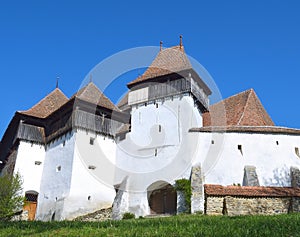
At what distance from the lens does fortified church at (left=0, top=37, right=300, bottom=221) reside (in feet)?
63.6

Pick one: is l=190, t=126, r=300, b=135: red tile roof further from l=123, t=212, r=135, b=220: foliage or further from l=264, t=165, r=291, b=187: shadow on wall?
l=123, t=212, r=135, b=220: foliage

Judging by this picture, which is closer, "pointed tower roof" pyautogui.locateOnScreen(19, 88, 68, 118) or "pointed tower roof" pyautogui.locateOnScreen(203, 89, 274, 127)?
"pointed tower roof" pyautogui.locateOnScreen(203, 89, 274, 127)

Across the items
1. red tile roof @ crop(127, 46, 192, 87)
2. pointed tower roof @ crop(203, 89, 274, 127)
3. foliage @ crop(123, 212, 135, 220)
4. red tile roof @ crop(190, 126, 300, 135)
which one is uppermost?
red tile roof @ crop(127, 46, 192, 87)

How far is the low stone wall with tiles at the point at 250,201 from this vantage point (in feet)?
49.1

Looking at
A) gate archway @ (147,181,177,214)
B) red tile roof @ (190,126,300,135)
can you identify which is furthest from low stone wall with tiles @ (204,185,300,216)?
red tile roof @ (190,126,300,135)

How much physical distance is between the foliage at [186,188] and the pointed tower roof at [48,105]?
1087 cm

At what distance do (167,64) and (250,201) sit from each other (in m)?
11.6

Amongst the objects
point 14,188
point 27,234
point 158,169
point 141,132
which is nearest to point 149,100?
point 141,132

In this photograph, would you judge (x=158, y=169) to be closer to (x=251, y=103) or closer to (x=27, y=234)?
(x=251, y=103)

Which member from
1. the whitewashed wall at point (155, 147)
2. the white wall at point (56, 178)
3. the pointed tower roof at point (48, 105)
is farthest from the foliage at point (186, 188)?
the pointed tower roof at point (48, 105)

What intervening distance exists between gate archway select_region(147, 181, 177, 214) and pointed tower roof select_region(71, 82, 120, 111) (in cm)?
599

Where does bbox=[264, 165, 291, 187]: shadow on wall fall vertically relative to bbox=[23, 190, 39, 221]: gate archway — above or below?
above

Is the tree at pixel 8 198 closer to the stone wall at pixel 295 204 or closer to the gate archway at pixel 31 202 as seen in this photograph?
the gate archway at pixel 31 202

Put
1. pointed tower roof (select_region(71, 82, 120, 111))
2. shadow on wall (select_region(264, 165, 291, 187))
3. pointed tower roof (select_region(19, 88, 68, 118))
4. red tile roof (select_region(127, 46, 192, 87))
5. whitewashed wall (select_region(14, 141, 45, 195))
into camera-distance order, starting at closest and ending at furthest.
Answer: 1. shadow on wall (select_region(264, 165, 291, 187))
2. pointed tower roof (select_region(71, 82, 120, 111))
3. whitewashed wall (select_region(14, 141, 45, 195))
4. red tile roof (select_region(127, 46, 192, 87))
5. pointed tower roof (select_region(19, 88, 68, 118))
